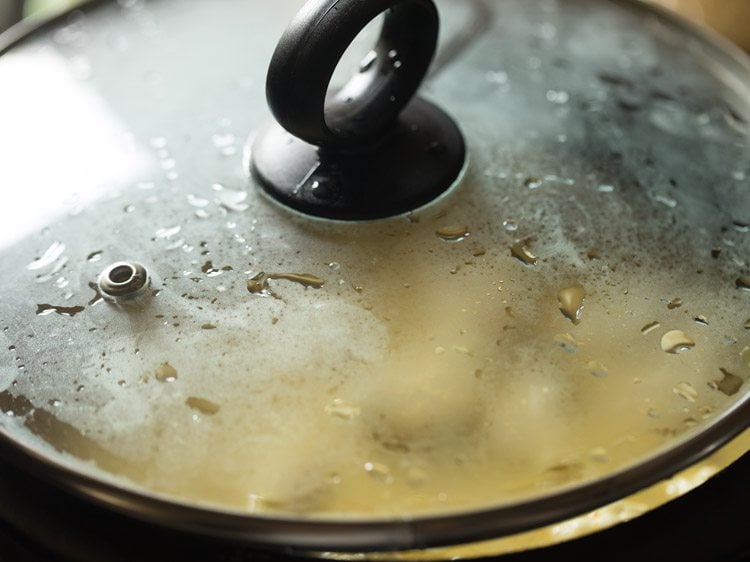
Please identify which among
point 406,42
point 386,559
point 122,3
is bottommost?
point 386,559

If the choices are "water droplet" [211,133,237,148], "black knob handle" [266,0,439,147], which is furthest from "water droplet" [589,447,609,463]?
"water droplet" [211,133,237,148]

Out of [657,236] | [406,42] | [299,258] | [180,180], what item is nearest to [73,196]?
[180,180]

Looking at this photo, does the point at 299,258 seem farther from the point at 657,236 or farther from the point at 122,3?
the point at 122,3

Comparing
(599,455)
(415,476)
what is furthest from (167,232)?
(599,455)

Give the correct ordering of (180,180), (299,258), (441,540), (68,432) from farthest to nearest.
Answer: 1. (180,180)
2. (299,258)
3. (68,432)
4. (441,540)

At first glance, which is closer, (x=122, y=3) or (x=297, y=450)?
(x=297, y=450)

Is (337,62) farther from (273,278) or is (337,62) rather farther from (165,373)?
(165,373)

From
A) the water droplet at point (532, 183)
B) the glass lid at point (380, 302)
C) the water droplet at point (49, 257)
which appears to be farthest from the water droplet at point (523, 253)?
the water droplet at point (49, 257)
